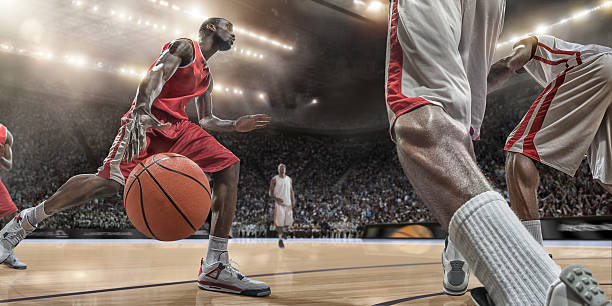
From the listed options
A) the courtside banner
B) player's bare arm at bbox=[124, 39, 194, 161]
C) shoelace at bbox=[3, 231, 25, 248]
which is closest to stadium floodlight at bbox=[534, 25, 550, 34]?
the courtside banner

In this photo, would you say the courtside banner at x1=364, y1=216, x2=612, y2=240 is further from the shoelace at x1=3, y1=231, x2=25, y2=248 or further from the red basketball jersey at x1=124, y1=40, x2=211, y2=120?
the shoelace at x1=3, y1=231, x2=25, y2=248

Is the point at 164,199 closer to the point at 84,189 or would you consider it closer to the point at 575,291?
the point at 84,189

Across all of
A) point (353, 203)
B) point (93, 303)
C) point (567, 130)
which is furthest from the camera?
point (353, 203)

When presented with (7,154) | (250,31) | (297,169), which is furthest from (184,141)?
(297,169)

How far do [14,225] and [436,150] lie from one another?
2935mm

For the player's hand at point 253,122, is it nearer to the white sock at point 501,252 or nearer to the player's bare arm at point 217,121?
the player's bare arm at point 217,121

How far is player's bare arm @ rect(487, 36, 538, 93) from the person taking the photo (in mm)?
1716

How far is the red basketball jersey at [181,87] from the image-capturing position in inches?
90.7

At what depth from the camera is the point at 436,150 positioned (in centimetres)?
89

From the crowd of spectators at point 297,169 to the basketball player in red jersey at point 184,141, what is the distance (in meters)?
9.81

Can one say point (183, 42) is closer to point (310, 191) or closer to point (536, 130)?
point (536, 130)

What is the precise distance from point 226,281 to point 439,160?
132 cm

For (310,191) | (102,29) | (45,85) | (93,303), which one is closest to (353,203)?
(310,191)

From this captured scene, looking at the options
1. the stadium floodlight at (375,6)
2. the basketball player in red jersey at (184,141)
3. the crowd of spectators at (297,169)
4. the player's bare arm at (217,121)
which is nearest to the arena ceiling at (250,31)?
the stadium floodlight at (375,6)
